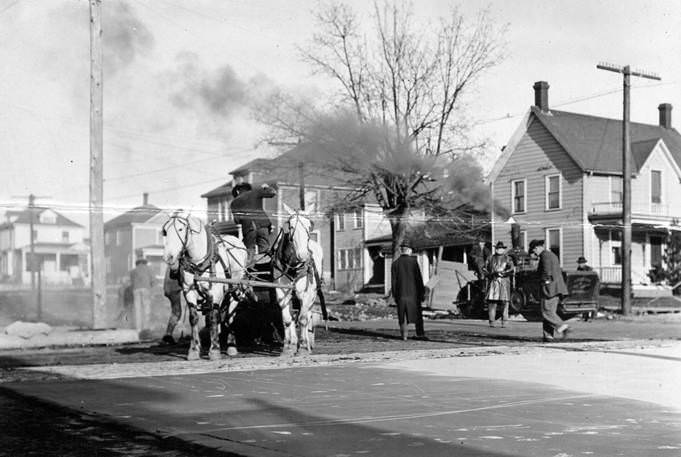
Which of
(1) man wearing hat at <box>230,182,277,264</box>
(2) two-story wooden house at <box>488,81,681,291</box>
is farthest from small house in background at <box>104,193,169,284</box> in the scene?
(1) man wearing hat at <box>230,182,277,264</box>

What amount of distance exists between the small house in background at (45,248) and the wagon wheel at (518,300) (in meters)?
19.7

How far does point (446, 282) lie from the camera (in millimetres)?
31453

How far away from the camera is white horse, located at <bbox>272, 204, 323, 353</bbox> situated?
589 inches

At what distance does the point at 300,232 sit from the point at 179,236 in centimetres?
190

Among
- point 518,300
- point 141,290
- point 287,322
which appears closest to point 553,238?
point 518,300

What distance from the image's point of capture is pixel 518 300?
27.4 metres

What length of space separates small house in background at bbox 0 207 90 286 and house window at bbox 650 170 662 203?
2861cm

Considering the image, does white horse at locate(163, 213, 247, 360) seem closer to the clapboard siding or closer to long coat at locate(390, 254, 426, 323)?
long coat at locate(390, 254, 426, 323)

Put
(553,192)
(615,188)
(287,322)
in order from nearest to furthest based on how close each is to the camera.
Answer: (287,322) < (615,188) < (553,192)

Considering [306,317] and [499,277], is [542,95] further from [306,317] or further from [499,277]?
[306,317]

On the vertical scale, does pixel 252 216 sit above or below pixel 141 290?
above

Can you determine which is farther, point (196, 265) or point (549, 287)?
point (549, 287)

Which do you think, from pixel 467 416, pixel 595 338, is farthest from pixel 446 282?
pixel 467 416

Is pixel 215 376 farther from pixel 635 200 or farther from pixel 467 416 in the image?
pixel 635 200
